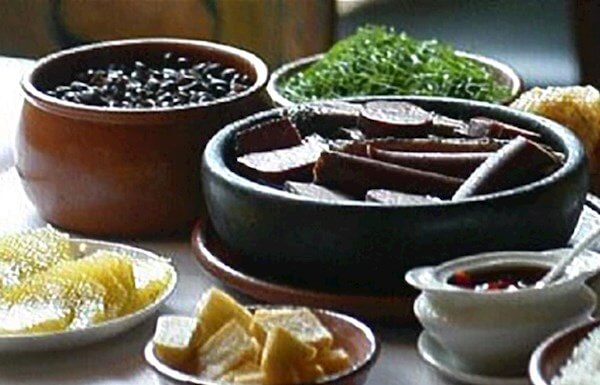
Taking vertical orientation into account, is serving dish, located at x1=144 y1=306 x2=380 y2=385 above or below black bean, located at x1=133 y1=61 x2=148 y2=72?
below

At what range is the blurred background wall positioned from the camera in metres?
2.38

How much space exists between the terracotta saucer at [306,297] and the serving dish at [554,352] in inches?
7.0

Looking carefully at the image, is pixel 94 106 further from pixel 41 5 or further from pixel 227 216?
pixel 41 5

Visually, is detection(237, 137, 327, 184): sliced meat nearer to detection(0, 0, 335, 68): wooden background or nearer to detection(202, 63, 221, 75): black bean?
detection(202, 63, 221, 75): black bean

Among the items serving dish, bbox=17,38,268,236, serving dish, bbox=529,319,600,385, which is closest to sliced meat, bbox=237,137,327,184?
serving dish, bbox=17,38,268,236

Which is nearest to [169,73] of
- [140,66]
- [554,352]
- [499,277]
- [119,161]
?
[140,66]

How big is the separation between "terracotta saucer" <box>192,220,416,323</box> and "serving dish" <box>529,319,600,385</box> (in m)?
0.18

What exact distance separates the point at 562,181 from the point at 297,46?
1.36m

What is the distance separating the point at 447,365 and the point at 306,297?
134 millimetres

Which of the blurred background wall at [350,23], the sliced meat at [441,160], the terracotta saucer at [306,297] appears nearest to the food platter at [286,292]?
the terracotta saucer at [306,297]

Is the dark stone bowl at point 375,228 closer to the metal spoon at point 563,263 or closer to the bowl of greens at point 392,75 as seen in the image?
the metal spoon at point 563,263

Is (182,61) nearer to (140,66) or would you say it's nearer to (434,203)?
(140,66)

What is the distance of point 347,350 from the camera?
962 millimetres

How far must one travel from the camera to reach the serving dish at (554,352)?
0.85 meters
